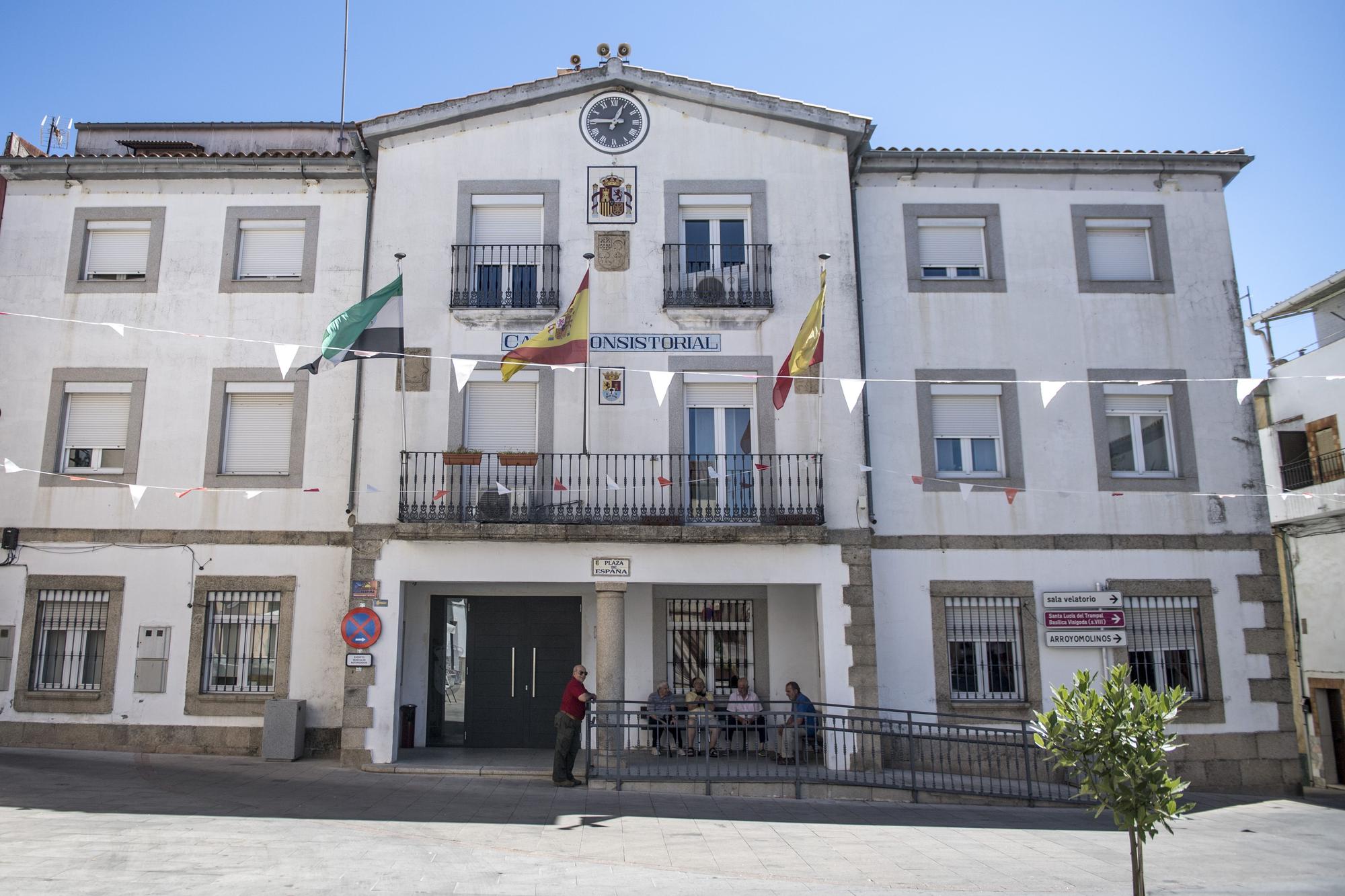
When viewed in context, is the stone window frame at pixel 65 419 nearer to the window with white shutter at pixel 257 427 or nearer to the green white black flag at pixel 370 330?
the window with white shutter at pixel 257 427

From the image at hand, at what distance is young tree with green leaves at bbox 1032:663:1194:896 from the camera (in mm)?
7000

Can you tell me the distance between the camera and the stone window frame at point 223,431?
14.6 meters

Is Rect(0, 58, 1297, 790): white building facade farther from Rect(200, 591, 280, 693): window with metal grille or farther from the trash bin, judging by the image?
the trash bin

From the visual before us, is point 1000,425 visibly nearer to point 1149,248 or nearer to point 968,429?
point 968,429

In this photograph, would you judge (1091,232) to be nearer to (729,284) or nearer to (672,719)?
(729,284)

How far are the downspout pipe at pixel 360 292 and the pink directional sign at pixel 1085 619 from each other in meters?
9.98

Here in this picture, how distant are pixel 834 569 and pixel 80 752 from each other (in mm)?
10529

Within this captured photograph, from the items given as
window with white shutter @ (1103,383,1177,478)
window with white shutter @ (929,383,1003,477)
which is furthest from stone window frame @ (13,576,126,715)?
window with white shutter @ (1103,383,1177,478)

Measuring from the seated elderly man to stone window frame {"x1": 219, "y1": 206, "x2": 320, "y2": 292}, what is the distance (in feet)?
26.0

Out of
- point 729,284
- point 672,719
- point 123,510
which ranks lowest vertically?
point 672,719

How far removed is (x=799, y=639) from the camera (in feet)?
48.4

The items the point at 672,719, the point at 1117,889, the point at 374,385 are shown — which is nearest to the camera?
the point at 1117,889

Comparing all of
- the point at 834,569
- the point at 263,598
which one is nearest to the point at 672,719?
the point at 834,569

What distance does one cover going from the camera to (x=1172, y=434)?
49.3 ft
